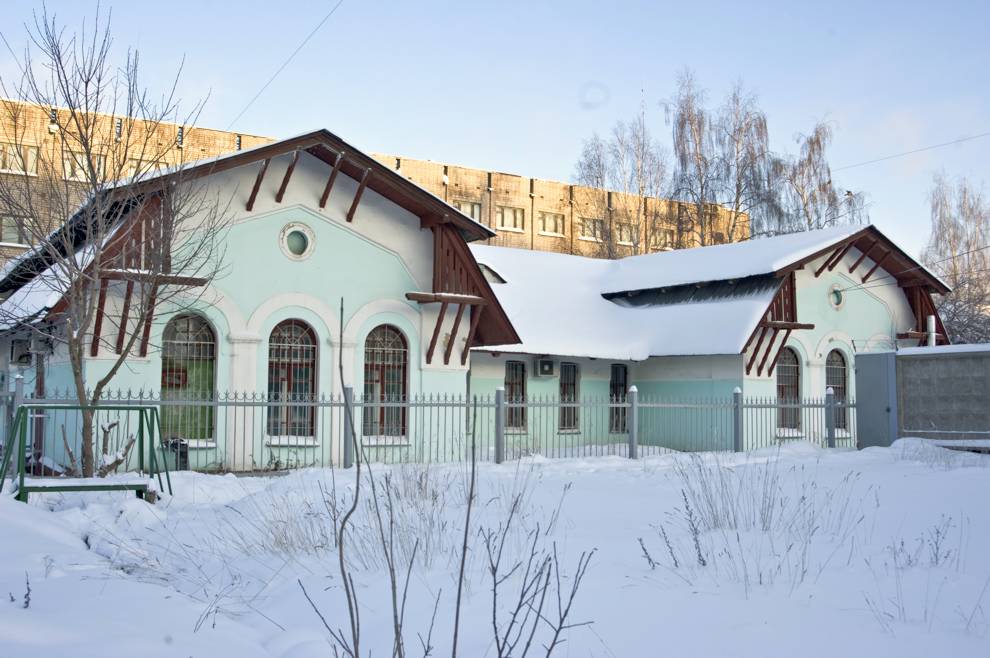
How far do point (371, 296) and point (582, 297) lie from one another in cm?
910

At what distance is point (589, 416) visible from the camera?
22375 millimetres

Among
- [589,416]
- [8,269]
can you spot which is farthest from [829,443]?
[8,269]

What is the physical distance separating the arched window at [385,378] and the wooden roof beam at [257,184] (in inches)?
124

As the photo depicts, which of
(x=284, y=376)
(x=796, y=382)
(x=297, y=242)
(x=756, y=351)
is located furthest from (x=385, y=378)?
(x=796, y=382)

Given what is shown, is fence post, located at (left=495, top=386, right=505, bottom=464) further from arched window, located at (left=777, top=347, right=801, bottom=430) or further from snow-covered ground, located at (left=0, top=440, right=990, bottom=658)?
arched window, located at (left=777, top=347, right=801, bottom=430)

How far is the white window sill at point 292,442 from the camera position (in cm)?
1510

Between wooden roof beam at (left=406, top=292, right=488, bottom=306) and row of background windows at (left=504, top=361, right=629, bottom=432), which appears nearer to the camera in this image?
wooden roof beam at (left=406, top=292, right=488, bottom=306)

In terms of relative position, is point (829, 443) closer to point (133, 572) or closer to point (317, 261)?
point (317, 261)

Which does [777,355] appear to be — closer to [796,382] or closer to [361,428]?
[796,382]

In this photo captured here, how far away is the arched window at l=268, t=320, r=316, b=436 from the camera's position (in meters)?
15.5

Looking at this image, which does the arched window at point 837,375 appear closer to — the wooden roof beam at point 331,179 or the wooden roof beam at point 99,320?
the wooden roof beam at point 331,179

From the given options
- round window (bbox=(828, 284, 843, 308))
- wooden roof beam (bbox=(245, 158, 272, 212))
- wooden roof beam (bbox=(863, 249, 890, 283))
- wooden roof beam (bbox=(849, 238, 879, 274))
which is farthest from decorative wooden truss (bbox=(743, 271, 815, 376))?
wooden roof beam (bbox=(245, 158, 272, 212))

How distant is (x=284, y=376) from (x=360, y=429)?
7.30ft

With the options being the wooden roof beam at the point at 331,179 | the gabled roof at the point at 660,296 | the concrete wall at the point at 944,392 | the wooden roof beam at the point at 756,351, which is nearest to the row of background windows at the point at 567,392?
the gabled roof at the point at 660,296
